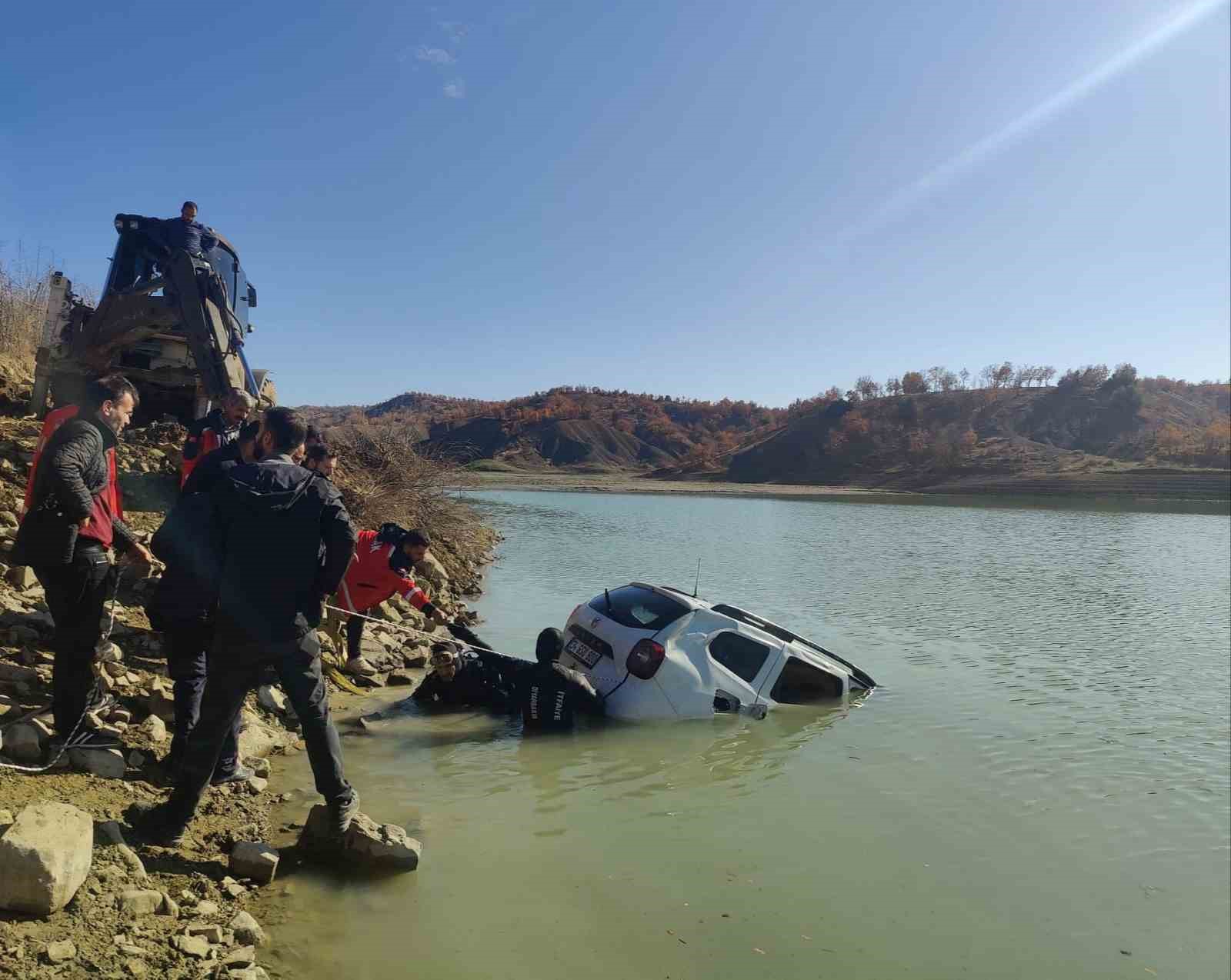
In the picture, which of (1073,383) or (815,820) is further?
(1073,383)

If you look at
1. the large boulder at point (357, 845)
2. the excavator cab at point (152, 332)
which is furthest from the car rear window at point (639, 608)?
the excavator cab at point (152, 332)

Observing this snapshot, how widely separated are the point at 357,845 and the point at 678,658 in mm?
3357

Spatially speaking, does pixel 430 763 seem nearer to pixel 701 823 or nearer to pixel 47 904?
pixel 701 823

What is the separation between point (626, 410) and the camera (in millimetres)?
138250

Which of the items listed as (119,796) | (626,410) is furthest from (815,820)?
(626,410)

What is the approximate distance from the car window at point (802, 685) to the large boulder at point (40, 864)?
18.7ft

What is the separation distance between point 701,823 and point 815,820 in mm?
842

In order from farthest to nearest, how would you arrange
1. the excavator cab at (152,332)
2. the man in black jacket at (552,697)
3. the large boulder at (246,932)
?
Answer: the excavator cab at (152,332) < the man in black jacket at (552,697) < the large boulder at (246,932)

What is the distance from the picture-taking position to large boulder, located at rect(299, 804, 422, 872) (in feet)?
13.1

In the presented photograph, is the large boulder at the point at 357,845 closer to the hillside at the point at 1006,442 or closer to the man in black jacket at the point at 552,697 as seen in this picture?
the man in black jacket at the point at 552,697

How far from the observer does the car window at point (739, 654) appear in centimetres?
714

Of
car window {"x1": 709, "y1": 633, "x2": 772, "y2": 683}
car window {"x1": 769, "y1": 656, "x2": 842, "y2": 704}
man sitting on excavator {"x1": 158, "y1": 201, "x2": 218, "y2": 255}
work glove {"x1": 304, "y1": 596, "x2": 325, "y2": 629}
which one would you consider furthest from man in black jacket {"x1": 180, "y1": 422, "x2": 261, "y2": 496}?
man sitting on excavator {"x1": 158, "y1": 201, "x2": 218, "y2": 255}

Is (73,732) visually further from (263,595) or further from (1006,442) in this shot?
(1006,442)

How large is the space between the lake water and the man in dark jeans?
2.56 feet
